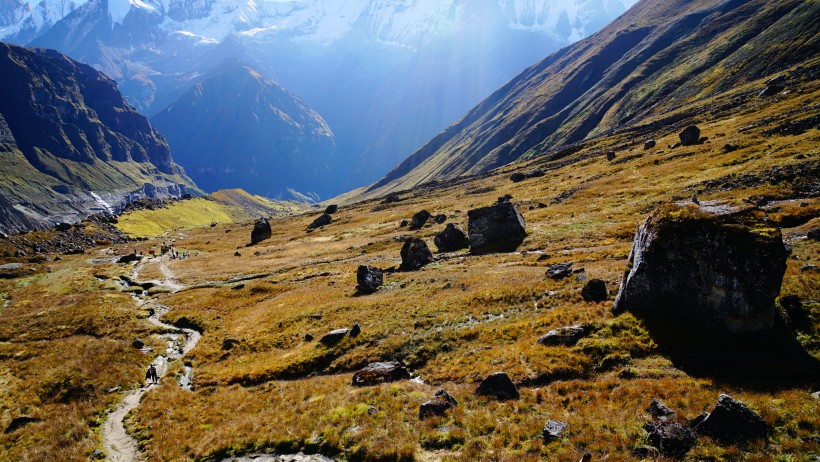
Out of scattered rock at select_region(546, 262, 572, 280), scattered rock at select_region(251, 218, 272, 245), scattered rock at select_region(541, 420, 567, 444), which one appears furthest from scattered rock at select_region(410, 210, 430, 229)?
scattered rock at select_region(541, 420, 567, 444)

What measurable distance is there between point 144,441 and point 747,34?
280m

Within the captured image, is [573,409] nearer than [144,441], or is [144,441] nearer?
[573,409]

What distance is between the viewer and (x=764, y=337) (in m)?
20.7

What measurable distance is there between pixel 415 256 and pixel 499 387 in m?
40.0

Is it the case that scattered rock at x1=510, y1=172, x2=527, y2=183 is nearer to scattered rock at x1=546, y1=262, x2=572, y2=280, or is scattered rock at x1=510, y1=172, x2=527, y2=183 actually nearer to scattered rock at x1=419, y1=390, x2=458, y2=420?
scattered rock at x1=546, y1=262, x2=572, y2=280

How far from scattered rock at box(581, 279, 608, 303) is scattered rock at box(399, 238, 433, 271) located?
3120cm

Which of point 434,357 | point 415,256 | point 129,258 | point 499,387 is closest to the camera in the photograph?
point 499,387

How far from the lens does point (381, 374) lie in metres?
27.2

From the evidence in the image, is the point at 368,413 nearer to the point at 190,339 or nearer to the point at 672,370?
the point at 672,370

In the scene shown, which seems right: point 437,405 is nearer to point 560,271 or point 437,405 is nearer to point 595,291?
point 595,291

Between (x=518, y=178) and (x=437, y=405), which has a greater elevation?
(x=518, y=178)

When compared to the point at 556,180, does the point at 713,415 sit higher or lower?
lower

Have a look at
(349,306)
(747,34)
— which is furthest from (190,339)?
(747,34)

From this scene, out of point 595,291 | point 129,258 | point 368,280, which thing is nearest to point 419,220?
point 368,280
